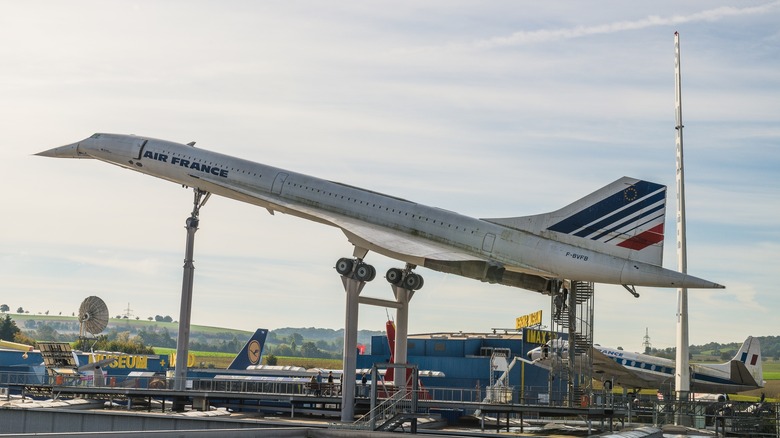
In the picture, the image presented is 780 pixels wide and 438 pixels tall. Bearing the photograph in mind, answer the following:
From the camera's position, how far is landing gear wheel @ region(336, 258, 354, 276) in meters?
33.3

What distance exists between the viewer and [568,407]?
97.9 ft

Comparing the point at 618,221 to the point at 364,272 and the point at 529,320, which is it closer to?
the point at 364,272

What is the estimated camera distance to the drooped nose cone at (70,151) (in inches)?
1721

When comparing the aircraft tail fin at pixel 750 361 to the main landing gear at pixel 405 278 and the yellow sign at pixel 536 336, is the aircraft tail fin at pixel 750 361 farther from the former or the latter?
the main landing gear at pixel 405 278

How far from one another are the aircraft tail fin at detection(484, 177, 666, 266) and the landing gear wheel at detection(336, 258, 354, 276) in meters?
6.30

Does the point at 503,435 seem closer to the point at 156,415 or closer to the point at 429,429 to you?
the point at 429,429

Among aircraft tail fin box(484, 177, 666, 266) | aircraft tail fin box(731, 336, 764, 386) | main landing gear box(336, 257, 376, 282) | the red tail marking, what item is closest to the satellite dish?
main landing gear box(336, 257, 376, 282)

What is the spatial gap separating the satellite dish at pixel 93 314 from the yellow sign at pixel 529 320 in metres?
24.2

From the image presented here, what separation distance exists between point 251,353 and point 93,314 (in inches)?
647

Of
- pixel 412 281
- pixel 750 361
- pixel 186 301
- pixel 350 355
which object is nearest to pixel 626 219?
pixel 412 281

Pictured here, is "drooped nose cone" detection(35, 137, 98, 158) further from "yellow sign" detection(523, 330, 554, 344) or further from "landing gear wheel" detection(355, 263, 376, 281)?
"yellow sign" detection(523, 330, 554, 344)

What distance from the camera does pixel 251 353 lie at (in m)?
67.8

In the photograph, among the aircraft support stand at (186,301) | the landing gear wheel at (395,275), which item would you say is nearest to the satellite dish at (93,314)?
the aircraft support stand at (186,301)

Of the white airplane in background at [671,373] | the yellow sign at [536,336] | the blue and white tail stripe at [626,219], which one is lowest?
the white airplane in background at [671,373]
